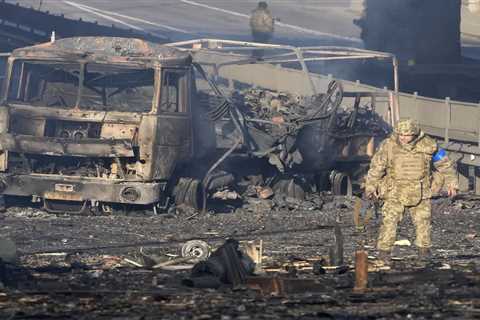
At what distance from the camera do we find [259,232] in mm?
15727

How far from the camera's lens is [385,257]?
13320mm

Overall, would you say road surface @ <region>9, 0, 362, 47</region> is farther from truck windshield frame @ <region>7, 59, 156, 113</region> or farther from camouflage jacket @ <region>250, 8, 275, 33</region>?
truck windshield frame @ <region>7, 59, 156, 113</region>

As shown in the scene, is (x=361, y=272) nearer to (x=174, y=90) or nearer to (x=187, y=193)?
(x=187, y=193)

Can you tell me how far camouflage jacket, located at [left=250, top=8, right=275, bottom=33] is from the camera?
108 ft

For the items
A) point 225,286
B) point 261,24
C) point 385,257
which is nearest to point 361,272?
point 225,286

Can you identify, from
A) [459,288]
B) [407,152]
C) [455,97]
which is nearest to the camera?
[459,288]

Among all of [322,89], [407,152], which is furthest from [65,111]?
[322,89]

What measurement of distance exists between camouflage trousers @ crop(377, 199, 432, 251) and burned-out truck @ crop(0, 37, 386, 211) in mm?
4009

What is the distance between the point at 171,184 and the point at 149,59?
1.67m

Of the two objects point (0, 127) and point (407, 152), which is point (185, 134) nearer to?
point (0, 127)

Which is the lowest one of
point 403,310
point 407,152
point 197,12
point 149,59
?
point 403,310

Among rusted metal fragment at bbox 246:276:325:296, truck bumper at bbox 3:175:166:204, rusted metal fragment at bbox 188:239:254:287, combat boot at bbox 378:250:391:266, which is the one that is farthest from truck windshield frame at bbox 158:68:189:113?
rusted metal fragment at bbox 246:276:325:296

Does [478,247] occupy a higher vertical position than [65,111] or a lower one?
lower

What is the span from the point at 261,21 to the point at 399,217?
1984 cm
